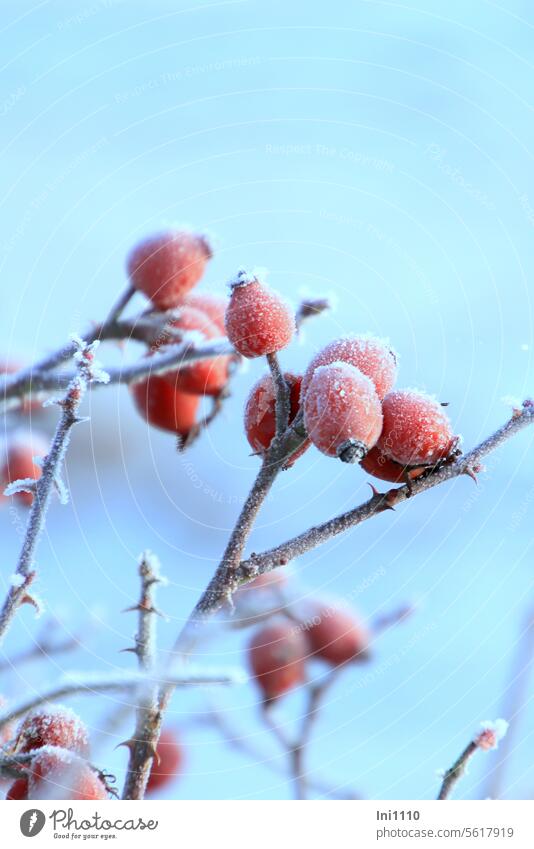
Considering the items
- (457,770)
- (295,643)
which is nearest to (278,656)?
(295,643)

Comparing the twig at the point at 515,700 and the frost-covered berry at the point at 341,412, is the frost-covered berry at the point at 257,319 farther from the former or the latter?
the twig at the point at 515,700

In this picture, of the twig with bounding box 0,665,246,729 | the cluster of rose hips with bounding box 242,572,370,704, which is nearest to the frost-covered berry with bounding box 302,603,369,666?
the cluster of rose hips with bounding box 242,572,370,704

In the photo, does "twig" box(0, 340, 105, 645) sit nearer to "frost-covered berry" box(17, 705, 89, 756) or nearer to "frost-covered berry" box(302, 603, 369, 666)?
"frost-covered berry" box(17, 705, 89, 756)

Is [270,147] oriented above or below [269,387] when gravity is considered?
above

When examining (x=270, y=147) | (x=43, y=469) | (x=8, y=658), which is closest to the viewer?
(x=43, y=469)

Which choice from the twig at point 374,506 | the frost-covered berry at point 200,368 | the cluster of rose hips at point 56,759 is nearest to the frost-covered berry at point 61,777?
the cluster of rose hips at point 56,759

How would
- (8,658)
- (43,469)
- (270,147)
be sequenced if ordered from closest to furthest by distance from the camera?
(43,469)
(8,658)
(270,147)

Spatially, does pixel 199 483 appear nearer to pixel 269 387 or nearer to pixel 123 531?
pixel 123 531
